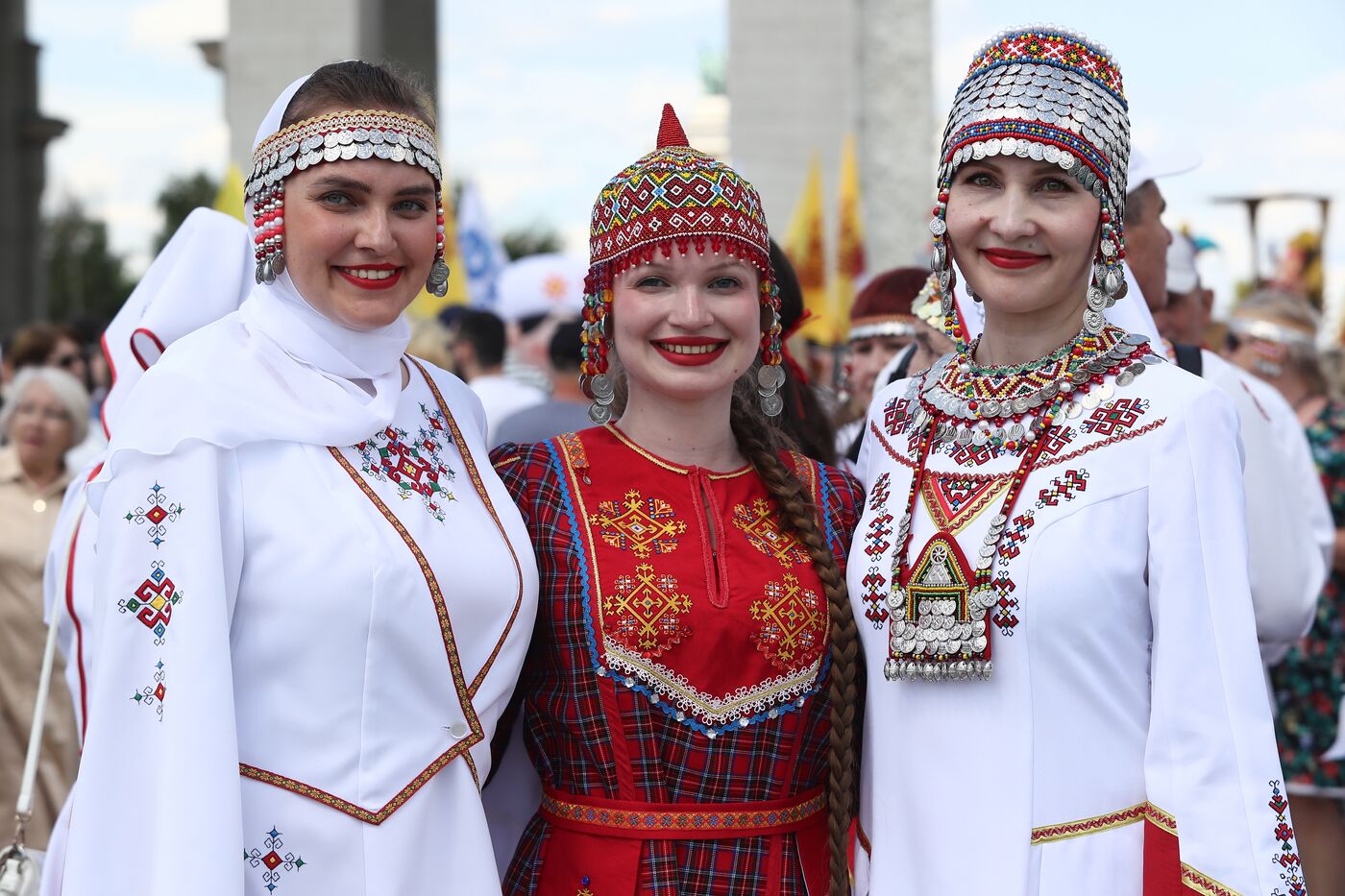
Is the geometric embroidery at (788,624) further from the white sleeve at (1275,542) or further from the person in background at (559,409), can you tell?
the person in background at (559,409)

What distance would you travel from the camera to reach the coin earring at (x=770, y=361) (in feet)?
11.1

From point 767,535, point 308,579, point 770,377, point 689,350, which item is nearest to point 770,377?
point 770,377

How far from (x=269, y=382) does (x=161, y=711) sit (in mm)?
610

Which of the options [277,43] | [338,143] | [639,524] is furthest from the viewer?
[277,43]

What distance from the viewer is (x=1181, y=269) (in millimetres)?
4988

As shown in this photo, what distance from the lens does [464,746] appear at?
2846 mm

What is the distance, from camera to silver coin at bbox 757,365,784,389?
339cm

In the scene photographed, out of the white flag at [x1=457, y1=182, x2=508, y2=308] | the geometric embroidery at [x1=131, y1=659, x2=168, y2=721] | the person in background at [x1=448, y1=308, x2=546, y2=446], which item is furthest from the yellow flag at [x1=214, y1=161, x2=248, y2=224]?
the geometric embroidery at [x1=131, y1=659, x2=168, y2=721]

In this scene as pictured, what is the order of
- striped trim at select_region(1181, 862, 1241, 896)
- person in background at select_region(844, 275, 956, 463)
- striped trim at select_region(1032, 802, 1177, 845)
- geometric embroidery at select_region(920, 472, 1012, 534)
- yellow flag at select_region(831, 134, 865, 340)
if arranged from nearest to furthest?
striped trim at select_region(1181, 862, 1241, 896) < striped trim at select_region(1032, 802, 1177, 845) < geometric embroidery at select_region(920, 472, 1012, 534) < person in background at select_region(844, 275, 956, 463) < yellow flag at select_region(831, 134, 865, 340)

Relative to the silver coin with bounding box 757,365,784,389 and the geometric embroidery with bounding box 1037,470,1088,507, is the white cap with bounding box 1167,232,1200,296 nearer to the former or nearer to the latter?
the silver coin with bounding box 757,365,784,389

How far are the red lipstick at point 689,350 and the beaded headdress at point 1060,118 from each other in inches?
24.5

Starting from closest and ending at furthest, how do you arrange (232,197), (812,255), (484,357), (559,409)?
1. (559,409)
2. (484,357)
3. (232,197)
4. (812,255)

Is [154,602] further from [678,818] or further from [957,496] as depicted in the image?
[957,496]

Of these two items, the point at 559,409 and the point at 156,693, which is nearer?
the point at 156,693
